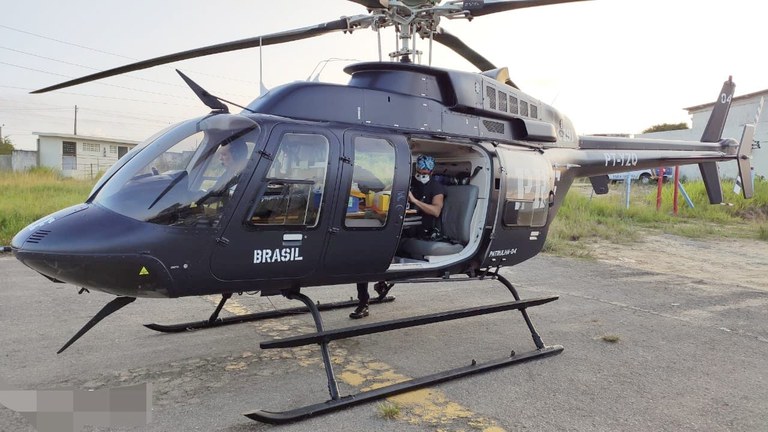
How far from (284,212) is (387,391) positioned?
63.1 inches

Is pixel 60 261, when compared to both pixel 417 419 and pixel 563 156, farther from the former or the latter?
pixel 563 156

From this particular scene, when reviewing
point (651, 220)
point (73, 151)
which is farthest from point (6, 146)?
point (651, 220)

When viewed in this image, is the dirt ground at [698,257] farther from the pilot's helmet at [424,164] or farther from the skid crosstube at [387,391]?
the pilot's helmet at [424,164]

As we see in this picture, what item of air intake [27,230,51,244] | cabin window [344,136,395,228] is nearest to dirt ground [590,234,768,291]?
cabin window [344,136,395,228]

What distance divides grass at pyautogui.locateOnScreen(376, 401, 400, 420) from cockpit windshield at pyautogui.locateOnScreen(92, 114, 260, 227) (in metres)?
1.81

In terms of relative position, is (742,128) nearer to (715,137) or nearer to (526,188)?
(715,137)

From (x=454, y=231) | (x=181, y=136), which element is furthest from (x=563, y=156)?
(x=181, y=136)

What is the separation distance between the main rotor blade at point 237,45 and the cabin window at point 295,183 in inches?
77.1

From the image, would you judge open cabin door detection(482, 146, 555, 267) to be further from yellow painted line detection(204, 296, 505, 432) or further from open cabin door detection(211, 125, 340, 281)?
open cabin door detection(211, 125, 340, 281)

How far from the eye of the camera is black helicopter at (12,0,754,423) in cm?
375

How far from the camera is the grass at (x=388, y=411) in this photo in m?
3.88

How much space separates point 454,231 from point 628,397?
2.30 metres

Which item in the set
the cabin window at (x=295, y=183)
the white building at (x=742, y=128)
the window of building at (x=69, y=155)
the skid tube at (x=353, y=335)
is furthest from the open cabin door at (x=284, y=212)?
the window of building at (x=69, y=155)

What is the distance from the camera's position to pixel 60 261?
3.57m
